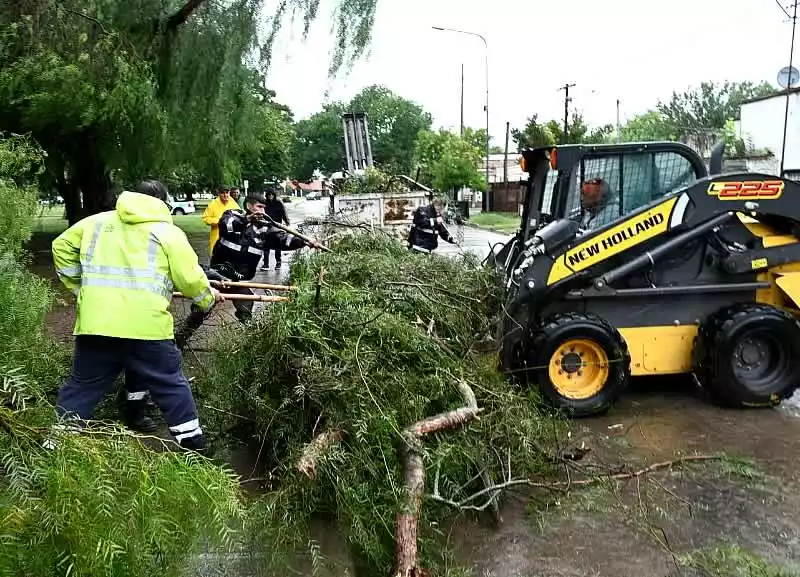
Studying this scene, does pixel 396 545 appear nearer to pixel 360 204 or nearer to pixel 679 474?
pixel 679 474

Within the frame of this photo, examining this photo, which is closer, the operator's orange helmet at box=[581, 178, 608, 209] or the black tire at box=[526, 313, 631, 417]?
the black tire at box=[526, 313, 631, 417]

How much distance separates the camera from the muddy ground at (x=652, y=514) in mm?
3686

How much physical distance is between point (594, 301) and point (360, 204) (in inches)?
321

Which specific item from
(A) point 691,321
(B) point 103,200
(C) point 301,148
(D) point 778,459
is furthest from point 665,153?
(C) point 301,148

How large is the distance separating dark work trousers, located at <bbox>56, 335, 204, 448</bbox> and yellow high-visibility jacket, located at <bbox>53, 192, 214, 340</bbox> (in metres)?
0.11

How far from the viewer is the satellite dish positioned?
73.9 ft

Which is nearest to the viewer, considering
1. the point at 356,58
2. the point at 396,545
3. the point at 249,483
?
the point at 396,545

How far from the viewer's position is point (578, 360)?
5.89 metres

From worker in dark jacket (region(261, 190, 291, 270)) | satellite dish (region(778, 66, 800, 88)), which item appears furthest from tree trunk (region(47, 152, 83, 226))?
satellite dish (region(778, 66, 800, 88))

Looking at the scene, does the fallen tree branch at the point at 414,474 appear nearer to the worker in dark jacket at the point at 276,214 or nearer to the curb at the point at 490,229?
the worker in dark jacket at the point at 276,214

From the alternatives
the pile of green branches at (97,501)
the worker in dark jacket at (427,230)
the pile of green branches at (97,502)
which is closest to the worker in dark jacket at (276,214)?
the worker in dark jacket at (427,230)

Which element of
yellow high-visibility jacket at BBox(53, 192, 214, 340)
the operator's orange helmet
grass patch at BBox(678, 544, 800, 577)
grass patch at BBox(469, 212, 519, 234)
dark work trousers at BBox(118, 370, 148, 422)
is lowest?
grass patch at BBox(678, 544, 800, 577)

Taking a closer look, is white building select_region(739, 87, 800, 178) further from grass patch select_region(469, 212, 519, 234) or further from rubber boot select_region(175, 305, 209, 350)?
rubber boot select_region(175, 305, 209, 350)

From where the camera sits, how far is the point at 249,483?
4.32 m
